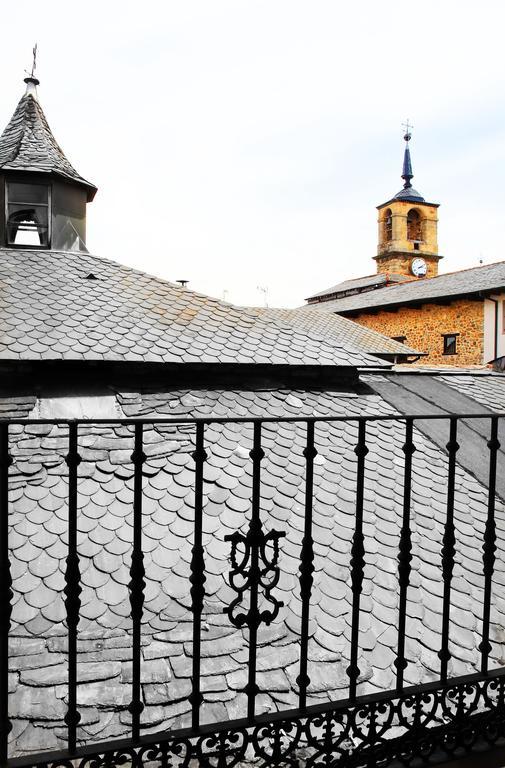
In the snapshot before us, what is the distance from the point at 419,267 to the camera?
3647cm

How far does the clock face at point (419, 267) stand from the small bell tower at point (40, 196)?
30116 mm

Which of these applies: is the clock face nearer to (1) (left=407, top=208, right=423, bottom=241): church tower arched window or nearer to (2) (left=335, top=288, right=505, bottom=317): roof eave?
(1) (left=407, top=208, right=423, bottom=241): church tower arched window

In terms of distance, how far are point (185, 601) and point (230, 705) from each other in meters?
0.90

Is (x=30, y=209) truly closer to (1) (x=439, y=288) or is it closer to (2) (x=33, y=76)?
(2) (x=33, y=76)

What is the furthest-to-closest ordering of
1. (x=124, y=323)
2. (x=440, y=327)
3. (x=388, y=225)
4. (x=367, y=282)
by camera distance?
(x=388, y=225) < (x=367, y=282) < (x=440, y=327) < (x=124, y=323)

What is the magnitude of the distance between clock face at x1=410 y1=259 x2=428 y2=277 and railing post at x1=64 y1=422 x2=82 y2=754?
37459 millimetres

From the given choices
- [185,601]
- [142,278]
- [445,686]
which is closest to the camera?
[445,686]

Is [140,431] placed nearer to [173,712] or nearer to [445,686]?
[445,686]

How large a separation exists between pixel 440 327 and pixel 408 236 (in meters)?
19.5

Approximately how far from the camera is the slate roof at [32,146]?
30.5 feet

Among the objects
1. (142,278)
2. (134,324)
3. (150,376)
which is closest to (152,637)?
(150,376)

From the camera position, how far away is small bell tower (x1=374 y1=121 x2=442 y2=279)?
36250 mm

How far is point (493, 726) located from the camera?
1818mm

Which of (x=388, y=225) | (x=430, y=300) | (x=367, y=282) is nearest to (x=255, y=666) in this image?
(x=430, y=300)
